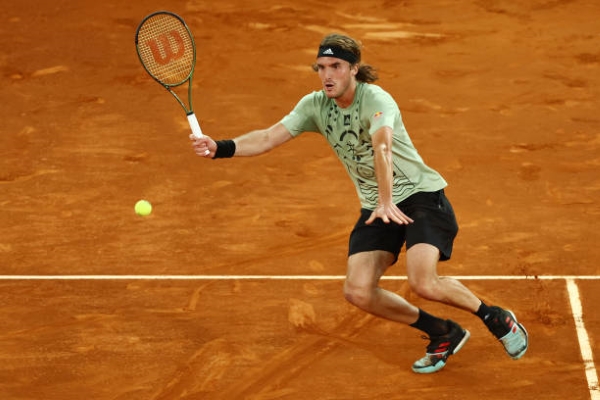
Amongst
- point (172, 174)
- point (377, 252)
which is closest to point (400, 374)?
point (377, 252)

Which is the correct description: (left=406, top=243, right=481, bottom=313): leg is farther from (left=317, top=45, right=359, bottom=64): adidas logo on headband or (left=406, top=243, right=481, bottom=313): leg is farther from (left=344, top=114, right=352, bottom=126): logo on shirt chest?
(left=317, top=45, right=359, bottom=64): adidas logo on headband

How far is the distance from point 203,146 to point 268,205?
3.09 metres

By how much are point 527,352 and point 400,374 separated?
841 mm

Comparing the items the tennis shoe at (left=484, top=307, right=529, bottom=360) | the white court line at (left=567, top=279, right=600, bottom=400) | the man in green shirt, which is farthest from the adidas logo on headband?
the white court line at (left=567, top=279, right=600, bottom=400)

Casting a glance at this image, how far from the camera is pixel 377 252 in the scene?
248 inches

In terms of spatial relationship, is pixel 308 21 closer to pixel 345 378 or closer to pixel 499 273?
pixel 499 273

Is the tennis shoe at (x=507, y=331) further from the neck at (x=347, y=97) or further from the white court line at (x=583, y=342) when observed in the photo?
the neck at (x=347, y=97)

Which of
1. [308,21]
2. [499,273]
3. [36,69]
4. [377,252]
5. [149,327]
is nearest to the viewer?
[377,252]

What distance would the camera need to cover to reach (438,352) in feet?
21.2

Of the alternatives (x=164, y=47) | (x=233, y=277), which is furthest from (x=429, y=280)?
(x=164, y=47)

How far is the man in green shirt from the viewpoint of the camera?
611cm

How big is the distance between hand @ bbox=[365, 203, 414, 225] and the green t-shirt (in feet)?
1.36

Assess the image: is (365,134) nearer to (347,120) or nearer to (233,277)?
(347,120)

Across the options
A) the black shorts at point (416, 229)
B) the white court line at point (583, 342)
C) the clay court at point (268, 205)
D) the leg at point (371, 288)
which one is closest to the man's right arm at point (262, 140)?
the black shorts at point (416, 229)
